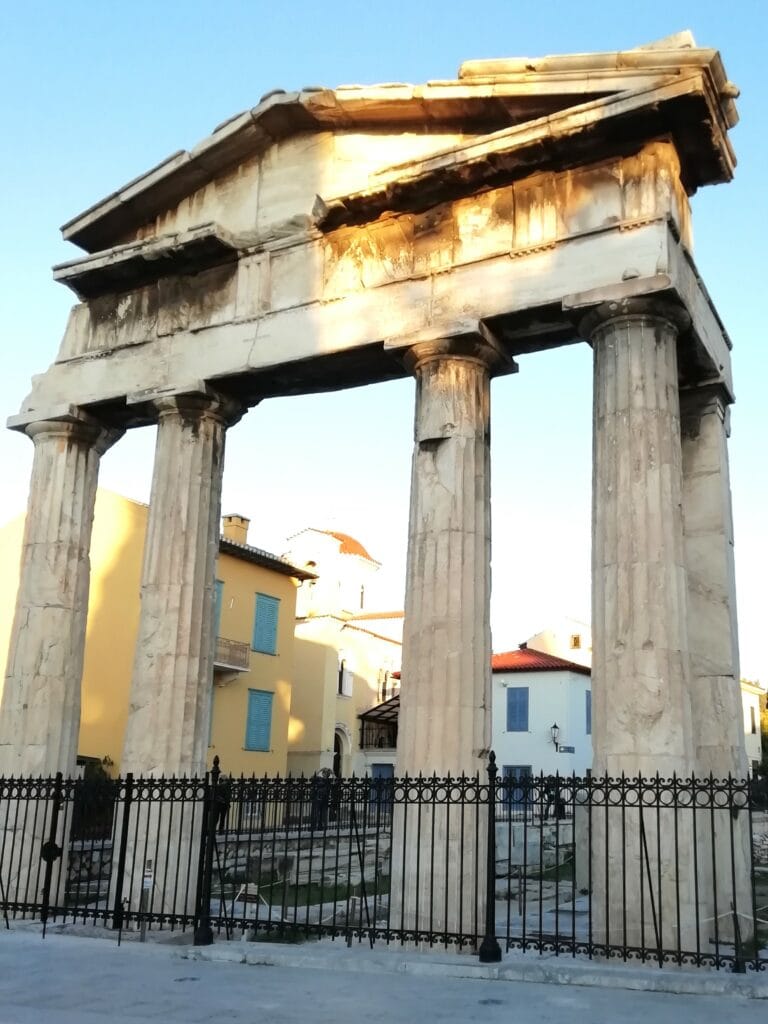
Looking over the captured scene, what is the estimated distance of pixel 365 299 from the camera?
12711 millimetres

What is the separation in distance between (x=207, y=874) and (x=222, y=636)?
67.4 feet

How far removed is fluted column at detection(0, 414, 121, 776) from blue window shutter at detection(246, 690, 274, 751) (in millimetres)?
18548

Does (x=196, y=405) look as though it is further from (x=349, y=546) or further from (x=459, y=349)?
(x=349, y=546)

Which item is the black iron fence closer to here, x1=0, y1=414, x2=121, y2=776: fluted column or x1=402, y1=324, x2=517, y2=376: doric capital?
x1=0, y1=414, x2=121, y2=776: fluted column

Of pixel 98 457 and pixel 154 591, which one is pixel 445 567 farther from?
pixel 98 457

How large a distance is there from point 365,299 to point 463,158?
1.99 m

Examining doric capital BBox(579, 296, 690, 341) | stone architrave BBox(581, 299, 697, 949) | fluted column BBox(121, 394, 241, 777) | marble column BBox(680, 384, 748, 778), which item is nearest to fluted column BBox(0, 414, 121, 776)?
fluted column BBox(121, 394, 241, 777)

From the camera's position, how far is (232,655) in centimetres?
3120

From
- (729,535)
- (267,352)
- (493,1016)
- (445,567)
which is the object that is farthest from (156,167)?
(493,1016)

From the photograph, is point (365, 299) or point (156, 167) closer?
point (365, 299)

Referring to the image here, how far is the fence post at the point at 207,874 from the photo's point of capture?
10398 millimetres

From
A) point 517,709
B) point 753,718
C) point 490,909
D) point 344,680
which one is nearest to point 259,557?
point 344,680

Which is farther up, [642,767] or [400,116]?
[400,116]

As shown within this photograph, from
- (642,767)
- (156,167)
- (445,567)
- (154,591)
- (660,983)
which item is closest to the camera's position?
(660,983)
